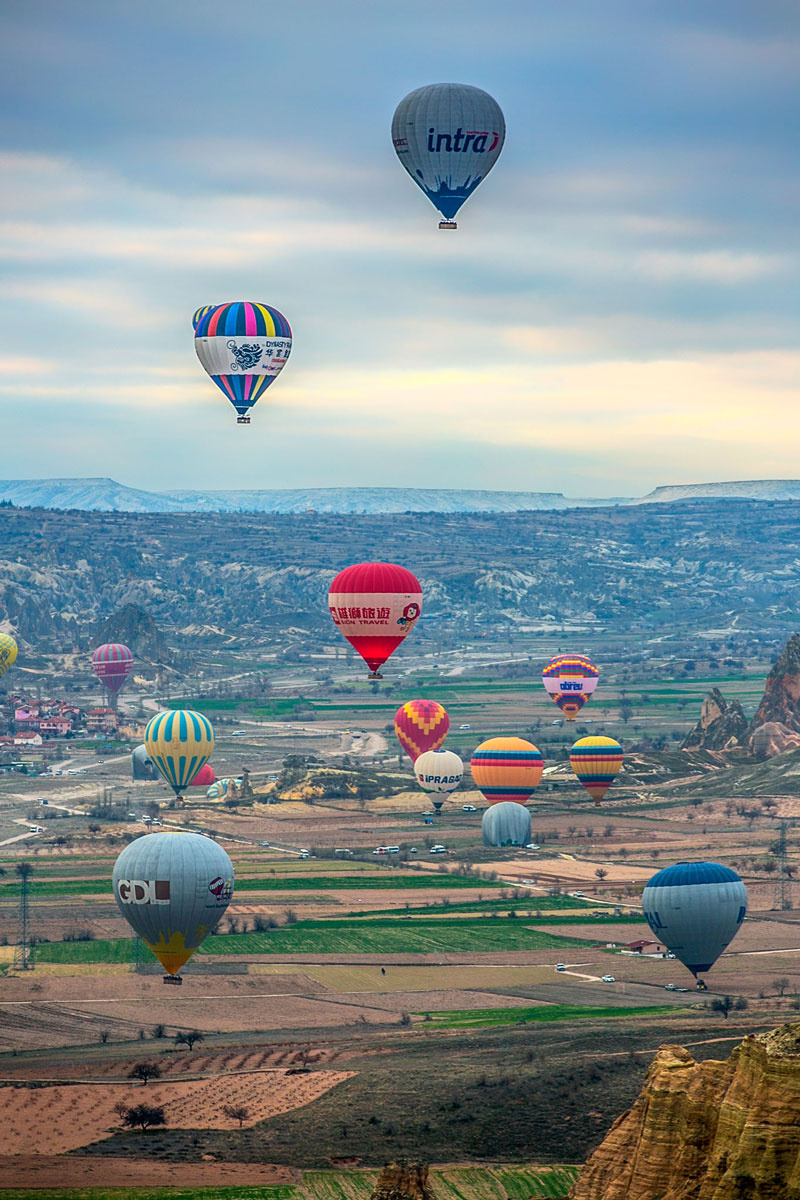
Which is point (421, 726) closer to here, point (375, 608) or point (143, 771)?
point (143, 771)

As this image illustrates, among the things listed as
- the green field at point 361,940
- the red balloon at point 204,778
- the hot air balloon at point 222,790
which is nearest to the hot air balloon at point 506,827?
the green field at point 361,940

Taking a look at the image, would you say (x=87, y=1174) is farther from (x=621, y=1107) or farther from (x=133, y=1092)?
(x=621, y=1107)

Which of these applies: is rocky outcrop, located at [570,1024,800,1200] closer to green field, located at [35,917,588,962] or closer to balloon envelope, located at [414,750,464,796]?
green field, located at [35,917,588,962]

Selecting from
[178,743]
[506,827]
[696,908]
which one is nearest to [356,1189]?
[696,908]

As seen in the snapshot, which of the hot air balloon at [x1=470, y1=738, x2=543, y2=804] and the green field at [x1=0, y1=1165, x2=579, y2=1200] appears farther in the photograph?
the hot air balloon at [x1=470, y1=738, x2=543, y2=804]

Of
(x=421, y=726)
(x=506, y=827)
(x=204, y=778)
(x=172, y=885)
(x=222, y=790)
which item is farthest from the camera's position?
(x=204, y=778)

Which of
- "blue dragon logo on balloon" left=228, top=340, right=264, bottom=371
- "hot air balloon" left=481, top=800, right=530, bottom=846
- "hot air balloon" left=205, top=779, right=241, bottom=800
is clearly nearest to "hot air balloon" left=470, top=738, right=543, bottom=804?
"hot air balloon" left=481, top=800, right=530, bottom=846

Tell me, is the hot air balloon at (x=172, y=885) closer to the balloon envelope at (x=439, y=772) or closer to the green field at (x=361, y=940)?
the green field at (x=361, y=940)
